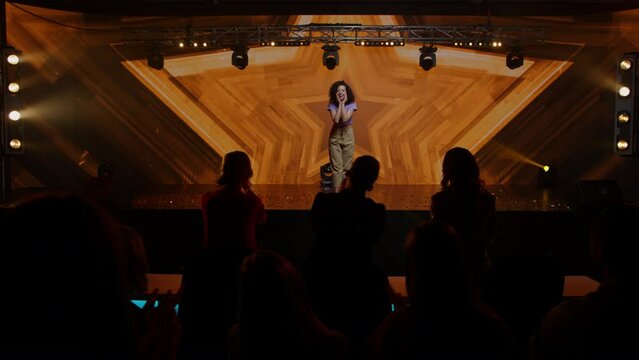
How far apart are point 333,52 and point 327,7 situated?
4.16 ft

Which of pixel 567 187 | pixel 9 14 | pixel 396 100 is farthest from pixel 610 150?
pixel 9 14

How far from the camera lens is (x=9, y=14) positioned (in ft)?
32.0

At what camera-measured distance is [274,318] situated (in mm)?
1689

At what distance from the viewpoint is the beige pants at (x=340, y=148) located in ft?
27.8

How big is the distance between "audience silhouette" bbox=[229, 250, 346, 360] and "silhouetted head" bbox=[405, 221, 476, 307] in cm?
32

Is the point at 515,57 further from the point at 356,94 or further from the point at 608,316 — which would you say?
the point at 608,316

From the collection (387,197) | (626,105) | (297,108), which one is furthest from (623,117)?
(297,108)

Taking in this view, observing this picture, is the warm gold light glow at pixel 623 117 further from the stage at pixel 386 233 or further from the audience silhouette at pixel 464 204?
the audience silhouette at pixel 464 204

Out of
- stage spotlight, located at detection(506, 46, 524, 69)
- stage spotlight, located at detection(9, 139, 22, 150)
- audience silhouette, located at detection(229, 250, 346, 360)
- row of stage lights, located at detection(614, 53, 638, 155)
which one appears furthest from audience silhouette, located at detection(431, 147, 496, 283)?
stage spotlight, located at detection(506, 46, 524, 69)

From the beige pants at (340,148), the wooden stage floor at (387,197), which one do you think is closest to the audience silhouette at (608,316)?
the wooden stage floor at (387,197)

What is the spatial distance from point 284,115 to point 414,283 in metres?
8.47

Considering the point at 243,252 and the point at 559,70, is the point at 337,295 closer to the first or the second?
the point at 243,252

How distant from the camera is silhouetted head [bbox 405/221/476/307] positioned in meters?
1.84

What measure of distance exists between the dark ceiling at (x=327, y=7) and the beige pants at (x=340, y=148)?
230cm
